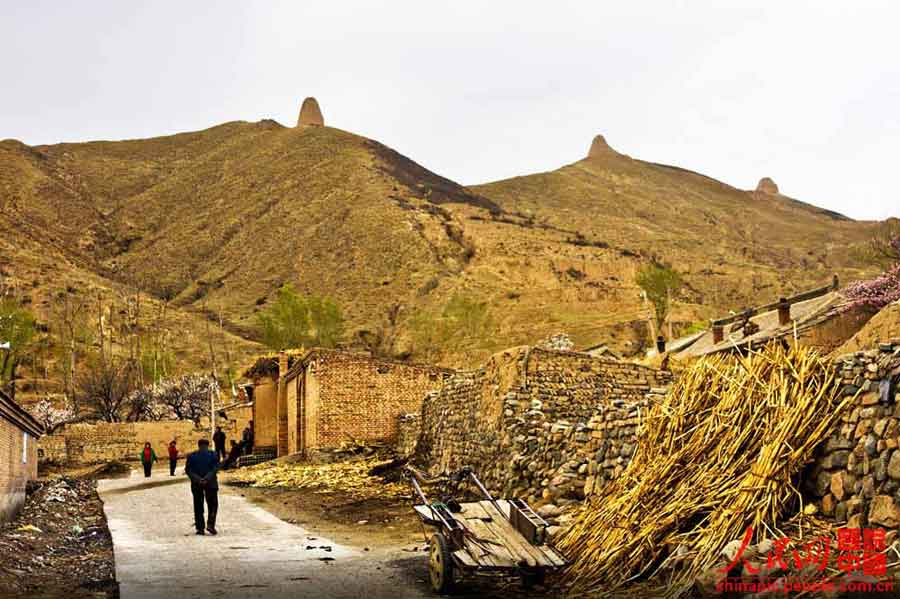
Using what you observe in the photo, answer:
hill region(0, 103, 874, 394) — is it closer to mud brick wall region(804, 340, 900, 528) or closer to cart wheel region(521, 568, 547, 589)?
cart wheel region(521, 568, 547, 589)

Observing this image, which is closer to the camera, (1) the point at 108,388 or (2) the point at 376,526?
(2) the point at 376,526

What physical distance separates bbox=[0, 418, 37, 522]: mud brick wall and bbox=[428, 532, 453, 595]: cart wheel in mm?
7269

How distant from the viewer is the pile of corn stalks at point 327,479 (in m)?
18.9

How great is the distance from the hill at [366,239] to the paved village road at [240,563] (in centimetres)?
3861

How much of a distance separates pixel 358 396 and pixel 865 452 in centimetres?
1967

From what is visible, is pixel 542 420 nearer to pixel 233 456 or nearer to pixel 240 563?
pixel 240 563

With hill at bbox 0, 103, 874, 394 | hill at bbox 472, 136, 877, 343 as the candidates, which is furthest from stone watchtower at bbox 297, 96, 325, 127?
hill at bbox 472, 136, 877, 343

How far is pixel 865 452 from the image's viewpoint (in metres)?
7.32

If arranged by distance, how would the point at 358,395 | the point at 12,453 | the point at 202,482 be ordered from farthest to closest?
the point at 358,395
the point at 12,453
the point at 202,482

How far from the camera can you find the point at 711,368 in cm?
909

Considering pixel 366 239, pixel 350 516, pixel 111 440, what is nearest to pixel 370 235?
pixel 366 239

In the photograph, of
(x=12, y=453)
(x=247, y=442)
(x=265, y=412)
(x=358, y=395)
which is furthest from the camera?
(x=265, y=412)

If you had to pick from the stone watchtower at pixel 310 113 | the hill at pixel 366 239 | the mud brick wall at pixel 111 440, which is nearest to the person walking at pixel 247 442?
the mud brick wall at pixel 111 440

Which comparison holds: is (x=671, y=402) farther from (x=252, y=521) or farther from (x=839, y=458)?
(x=252, y=521)
